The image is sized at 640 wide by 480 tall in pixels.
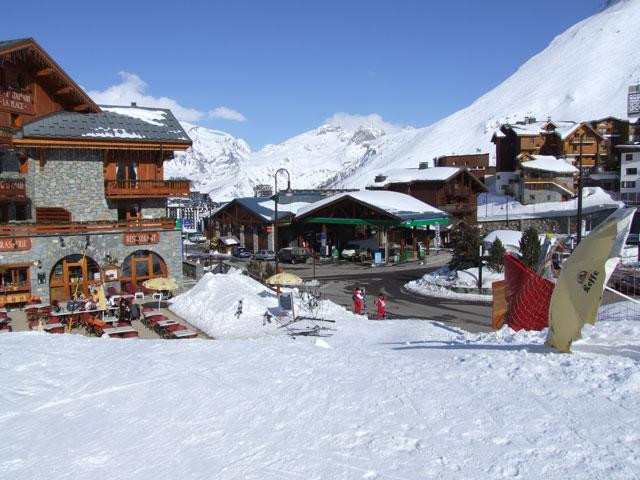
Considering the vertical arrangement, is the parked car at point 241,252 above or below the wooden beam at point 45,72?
below

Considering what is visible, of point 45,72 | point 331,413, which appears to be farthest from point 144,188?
point 331,413

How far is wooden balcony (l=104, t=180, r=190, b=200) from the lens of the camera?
2753 cm

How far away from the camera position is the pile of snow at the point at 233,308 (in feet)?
64.1

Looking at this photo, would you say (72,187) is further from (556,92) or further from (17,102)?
(556,92)

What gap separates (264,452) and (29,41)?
2444cm

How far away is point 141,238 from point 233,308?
7488 millimetres

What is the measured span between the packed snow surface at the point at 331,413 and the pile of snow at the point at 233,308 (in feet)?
22.5

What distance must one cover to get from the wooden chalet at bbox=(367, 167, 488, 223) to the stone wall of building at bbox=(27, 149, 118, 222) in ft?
121

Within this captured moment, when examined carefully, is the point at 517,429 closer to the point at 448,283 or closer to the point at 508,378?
the point at 508,378

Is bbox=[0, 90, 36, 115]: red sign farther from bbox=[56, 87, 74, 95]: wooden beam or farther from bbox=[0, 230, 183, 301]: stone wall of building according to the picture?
bbox=[0, 230, 183, 301]: stone wall of building

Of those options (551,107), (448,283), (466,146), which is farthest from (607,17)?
(448,283)

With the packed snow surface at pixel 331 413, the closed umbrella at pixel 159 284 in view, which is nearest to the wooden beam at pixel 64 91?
the closed umbrella at pixel 159 284

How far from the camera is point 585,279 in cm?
991

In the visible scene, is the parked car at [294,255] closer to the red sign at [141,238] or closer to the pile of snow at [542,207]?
the red sign at [141,238]
